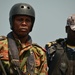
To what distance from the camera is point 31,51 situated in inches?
179

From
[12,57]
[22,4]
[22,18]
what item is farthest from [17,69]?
[22,4]

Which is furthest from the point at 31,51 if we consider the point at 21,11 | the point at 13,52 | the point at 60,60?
the point at 60,60

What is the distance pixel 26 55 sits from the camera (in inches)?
175

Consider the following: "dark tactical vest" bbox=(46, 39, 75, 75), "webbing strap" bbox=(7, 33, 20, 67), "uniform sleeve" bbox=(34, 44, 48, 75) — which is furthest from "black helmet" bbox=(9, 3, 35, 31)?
"dark tactical vest" bbox=(46, 39, 75, 75)

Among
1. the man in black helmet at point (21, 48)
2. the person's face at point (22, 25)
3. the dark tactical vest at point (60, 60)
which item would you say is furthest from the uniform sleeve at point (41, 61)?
the dark tactical vest at point (60, 60)

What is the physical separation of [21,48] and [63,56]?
1.04 metres

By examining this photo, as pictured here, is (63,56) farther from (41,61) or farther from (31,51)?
(31,51)

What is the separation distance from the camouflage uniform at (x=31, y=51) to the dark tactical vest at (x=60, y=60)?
1.71 ft

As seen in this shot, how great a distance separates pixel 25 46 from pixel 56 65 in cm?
89

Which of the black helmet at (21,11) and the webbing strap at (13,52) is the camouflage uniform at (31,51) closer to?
the webbing strap at (13,52)

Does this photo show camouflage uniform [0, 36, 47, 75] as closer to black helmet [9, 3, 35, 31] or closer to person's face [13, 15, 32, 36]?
person's face [13, 15, 32, 36]

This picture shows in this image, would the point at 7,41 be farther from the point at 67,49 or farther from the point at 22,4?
the point at 67,49

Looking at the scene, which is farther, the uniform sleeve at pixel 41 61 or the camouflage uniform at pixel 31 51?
the uniform sleeve at pixel 41 61

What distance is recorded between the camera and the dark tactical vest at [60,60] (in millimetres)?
5078
